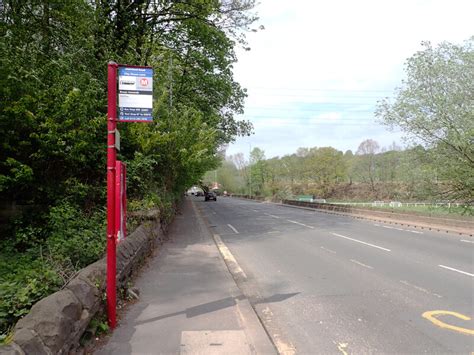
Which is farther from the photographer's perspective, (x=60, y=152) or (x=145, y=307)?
(x=60, y=152)

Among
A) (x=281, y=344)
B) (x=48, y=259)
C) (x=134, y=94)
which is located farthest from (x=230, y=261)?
(x=134, y=94)

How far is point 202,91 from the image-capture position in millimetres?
24109

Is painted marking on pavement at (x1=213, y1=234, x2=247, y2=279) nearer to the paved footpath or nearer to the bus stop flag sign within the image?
the paved footpath

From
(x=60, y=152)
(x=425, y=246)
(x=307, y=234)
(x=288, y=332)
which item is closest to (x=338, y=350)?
(x=288, y=332)

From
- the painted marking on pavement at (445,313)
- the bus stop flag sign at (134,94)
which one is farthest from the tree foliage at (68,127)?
the painted marking on pavement at (445,313)

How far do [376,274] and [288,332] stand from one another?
13.3 ft

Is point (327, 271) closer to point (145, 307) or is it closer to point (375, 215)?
point (145, 307)

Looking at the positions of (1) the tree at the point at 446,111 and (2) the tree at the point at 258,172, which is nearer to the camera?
(1) the tree at the point at 446,111

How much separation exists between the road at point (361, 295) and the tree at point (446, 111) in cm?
238

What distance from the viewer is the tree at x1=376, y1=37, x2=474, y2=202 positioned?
9375 millimetres

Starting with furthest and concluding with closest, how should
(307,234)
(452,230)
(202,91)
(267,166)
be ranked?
1. (267,166)
2. (202,91)
3. (452,230)
4. (307,234)

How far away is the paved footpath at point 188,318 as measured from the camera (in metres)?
4.22

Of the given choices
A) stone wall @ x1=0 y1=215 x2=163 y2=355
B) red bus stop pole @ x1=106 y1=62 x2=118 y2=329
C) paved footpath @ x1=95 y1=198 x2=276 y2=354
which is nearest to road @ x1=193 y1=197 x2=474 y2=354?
paved footpath @ x1=95 y1=198 x2=276 y2=354

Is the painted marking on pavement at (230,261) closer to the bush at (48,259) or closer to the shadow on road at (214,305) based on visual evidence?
the shadow on road at (214,305)
